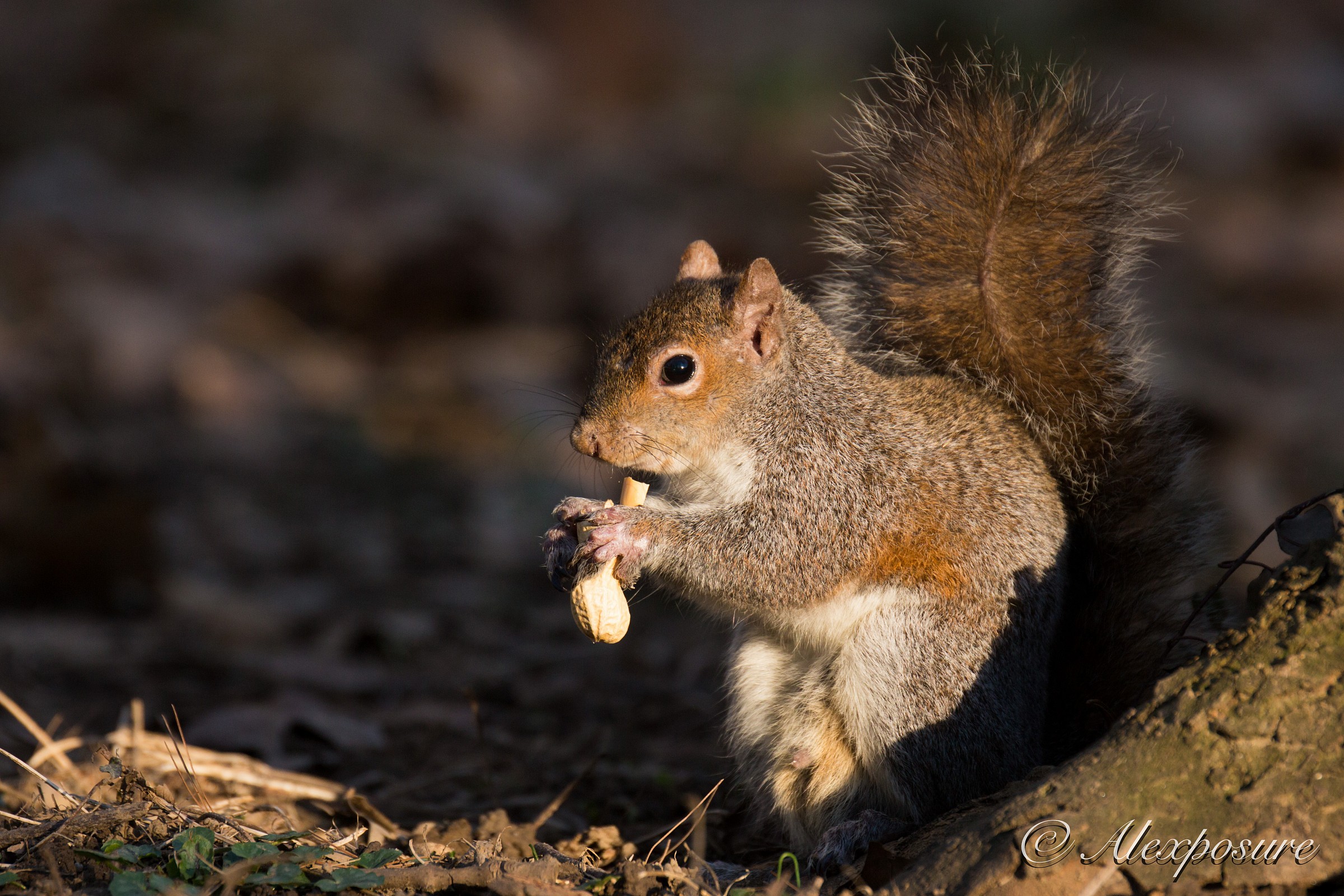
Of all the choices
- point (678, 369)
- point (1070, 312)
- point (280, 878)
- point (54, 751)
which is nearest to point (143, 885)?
point (280, 878)

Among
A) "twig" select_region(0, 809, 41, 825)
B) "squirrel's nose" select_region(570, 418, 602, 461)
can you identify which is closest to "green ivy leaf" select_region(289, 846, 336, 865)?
"twig" select_region(0, 809, 41, 825)

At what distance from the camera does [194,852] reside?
1.69 meters

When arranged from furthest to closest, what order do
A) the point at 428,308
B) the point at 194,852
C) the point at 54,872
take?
the point at 428,308, the point at 194,852, the point at 54,872

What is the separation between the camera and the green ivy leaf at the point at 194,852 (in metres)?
1.67

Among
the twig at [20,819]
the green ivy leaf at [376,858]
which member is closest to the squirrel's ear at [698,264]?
the green ivy leaf at [376,858]

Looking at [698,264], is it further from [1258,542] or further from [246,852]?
[246,852]

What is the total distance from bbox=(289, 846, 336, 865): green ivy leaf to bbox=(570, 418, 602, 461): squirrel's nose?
3.13ft

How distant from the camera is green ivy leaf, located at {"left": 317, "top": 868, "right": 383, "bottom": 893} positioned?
1.64 m

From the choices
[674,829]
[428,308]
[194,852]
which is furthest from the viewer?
→ [428,308]

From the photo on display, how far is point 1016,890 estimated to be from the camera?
60.8 inches

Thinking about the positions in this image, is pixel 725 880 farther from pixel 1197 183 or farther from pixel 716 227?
pixel 1197 183

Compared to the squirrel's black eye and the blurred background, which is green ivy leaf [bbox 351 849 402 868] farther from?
the squirrel's black eye

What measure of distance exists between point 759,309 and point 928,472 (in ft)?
1.63

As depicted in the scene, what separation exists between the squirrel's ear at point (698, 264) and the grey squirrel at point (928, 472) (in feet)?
0.83
